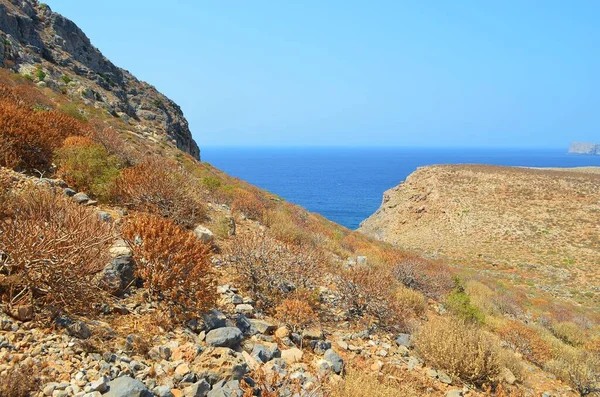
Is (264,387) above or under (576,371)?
above

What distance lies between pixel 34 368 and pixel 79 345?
48 cm

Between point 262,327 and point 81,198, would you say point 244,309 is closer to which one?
point 262,327

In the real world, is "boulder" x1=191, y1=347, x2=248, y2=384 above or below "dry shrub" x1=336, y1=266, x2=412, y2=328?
above

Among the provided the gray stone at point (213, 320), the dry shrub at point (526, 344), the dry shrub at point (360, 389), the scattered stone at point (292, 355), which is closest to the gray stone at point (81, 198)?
the gray stone at point (213, 320)

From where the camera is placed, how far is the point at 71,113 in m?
14.9

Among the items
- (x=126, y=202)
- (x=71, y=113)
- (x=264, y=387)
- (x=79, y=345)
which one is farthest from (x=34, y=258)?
(x=71, y=113)

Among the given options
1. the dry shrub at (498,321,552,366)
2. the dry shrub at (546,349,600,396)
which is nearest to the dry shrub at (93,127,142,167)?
the dry shrub at (498,321,552,366)

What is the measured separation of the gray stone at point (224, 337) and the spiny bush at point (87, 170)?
467 centimetres

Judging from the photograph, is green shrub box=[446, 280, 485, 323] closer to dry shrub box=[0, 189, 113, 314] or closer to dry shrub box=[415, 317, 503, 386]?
dry shrub box=[415, 317, 503, 386]

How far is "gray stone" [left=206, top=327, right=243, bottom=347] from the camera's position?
14.1 feet

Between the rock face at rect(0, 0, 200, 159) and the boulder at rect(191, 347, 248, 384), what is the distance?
24.4 m

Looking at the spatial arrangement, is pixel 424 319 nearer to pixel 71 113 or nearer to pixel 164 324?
pixel 164 324

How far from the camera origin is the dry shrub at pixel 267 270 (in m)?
6.25

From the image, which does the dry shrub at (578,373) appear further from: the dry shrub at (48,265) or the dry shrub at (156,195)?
the dry shrub at (48,265)
